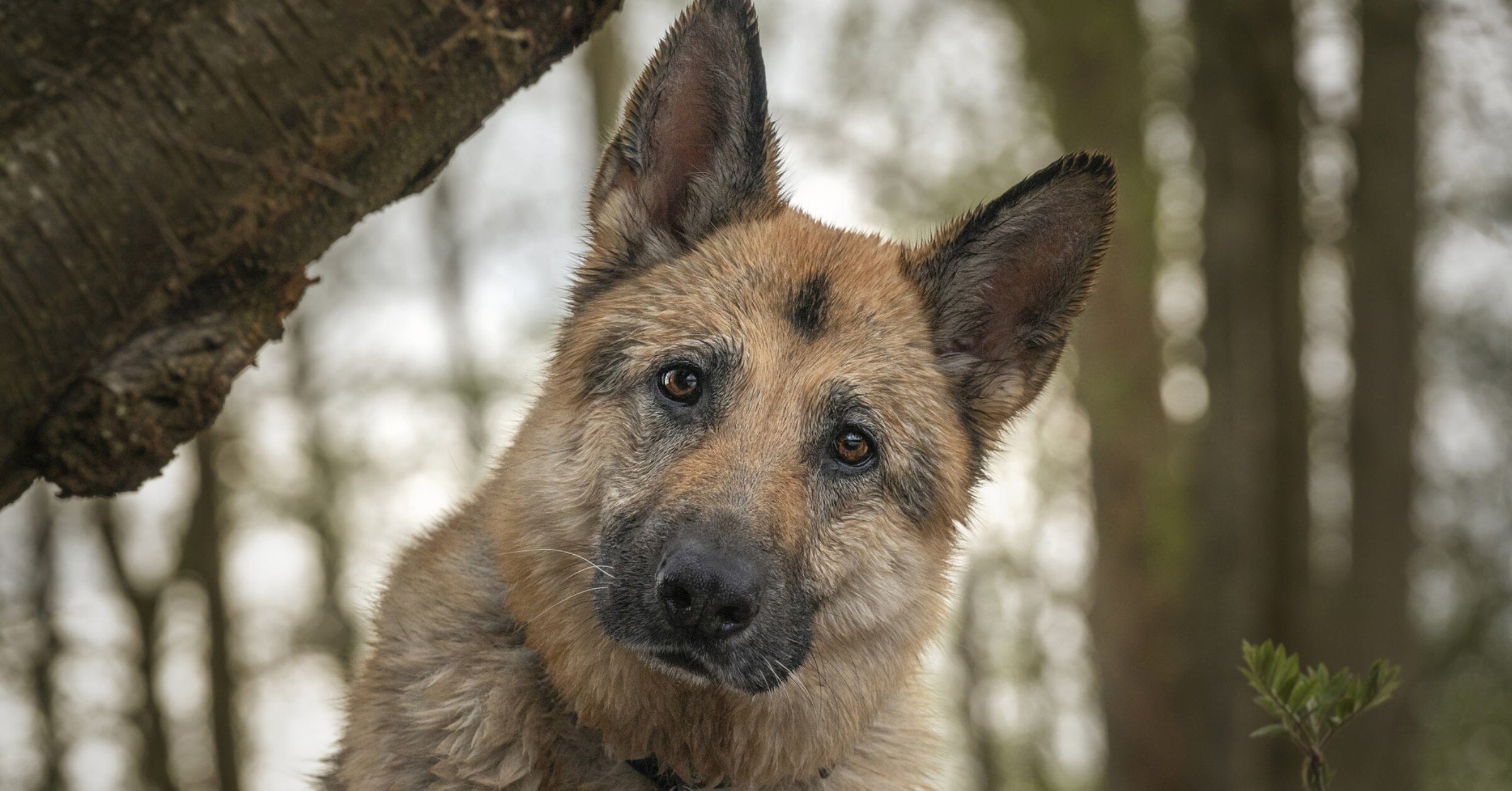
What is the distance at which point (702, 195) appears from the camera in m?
3.95

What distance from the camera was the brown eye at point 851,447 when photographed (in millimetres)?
3576

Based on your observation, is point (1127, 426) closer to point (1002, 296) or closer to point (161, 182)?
point (1002, 296)

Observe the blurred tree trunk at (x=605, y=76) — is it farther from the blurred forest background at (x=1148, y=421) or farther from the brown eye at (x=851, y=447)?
the brown eye at (x=851, y=447)

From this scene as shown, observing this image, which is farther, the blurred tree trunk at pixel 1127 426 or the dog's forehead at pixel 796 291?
the blurred tree trunk at pixel 1127 426

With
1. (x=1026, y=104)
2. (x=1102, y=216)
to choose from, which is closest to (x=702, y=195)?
(x=1102, y=216)

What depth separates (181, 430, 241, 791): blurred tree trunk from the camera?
41.2ft

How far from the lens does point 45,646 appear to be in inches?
501

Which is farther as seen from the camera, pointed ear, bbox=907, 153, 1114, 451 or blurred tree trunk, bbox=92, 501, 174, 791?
blurred tree trunk, bbox=92, 501, 174, 791

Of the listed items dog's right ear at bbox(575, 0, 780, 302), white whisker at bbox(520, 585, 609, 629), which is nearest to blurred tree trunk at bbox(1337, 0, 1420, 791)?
dog's right ear at bbox(575, 0, 780, 302)

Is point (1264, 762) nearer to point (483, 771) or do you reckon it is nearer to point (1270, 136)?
point (1270, 136)

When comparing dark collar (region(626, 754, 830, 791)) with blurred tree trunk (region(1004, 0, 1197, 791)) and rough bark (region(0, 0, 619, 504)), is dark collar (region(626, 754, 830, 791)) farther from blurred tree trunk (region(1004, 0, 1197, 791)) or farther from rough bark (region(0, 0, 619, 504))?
blurred tree trunk (region(1004, 0, 1197, 791))

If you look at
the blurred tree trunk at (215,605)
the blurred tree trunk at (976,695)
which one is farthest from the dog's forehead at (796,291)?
the blurred tree trunk at (976,695)

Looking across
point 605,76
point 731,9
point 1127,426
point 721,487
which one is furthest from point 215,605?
point 731,9

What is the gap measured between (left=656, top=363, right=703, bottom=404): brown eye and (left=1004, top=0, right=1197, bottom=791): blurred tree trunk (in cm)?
826
